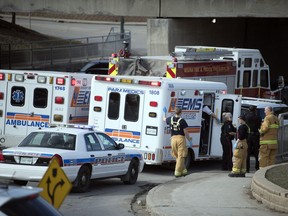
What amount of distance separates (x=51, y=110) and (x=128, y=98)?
2.42m

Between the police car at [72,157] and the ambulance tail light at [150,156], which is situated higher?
the police car at [72,157]

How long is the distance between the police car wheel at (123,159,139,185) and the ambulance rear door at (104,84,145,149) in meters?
1.81

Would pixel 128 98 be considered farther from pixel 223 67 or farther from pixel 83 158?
pixel 223 67

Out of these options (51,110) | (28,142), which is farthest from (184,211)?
(51,110)

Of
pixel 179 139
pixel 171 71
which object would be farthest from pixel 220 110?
pixel 179 139

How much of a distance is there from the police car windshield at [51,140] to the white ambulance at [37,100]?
4778 millimetres

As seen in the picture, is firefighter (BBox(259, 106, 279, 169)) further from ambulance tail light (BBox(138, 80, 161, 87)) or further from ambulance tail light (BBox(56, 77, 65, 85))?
ambulance tail light (BBox(56, 77, 65, 85))

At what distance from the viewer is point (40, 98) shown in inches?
845

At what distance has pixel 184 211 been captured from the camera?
531 inches

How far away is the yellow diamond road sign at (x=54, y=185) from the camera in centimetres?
953

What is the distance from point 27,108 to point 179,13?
1255 cm

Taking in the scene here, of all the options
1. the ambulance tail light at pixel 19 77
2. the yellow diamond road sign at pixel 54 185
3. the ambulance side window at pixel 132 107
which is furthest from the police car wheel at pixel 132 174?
the yellow diamond road sign at pixel 54 185

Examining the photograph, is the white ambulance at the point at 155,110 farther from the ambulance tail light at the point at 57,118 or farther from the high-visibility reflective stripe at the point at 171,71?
the high-visibility reflective stripe at the point at 171,71

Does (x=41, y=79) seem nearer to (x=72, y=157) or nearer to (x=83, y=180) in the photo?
(x=83, y=180)
